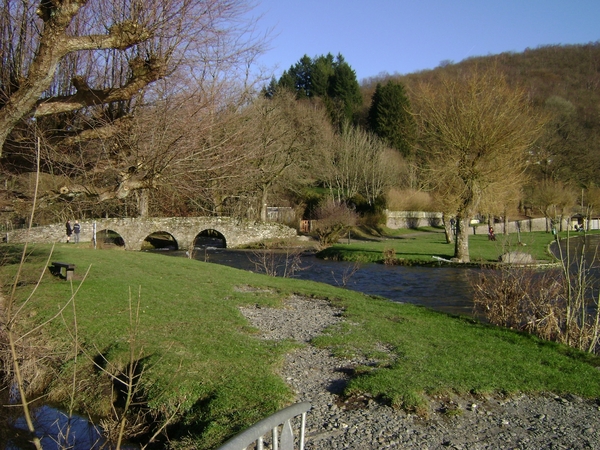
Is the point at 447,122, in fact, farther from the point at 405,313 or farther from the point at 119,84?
the point at 119,84

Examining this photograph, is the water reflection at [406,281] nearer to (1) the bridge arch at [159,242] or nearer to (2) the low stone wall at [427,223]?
(1) the bridge arch at [159,242]

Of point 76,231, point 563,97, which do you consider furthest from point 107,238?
point 563,97

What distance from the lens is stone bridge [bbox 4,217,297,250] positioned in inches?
1516

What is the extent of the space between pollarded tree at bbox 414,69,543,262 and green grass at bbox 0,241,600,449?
47.8 feet

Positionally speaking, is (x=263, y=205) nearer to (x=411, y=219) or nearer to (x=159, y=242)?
(x=159, y=242)

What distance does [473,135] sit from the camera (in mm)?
26047

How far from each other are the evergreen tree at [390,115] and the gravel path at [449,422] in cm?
6482

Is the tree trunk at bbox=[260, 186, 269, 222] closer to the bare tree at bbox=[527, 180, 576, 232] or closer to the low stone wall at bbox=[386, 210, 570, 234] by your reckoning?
the low stone wall at bbox=[386, 210, 570, 234]

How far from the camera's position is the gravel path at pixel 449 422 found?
5.64m

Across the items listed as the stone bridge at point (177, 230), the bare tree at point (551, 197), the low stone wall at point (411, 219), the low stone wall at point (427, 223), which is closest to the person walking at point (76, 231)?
the stone bridge at point (177, 230)

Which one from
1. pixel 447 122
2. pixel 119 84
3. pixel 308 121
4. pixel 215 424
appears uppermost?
pixel 308 121

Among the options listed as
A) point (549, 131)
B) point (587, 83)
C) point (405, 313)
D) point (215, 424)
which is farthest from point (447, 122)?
point (587, 83)

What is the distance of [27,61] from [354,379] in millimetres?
6033

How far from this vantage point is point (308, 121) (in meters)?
51.9
